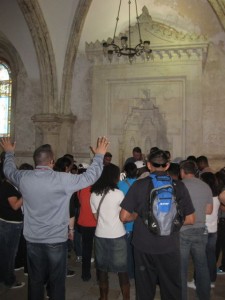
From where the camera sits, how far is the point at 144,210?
2559 millimetres

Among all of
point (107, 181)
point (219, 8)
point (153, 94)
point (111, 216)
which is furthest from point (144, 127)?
point (111, 216)

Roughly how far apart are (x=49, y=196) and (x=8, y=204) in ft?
4.15

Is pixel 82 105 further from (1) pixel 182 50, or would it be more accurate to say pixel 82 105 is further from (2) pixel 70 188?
(2) pixel 70 188

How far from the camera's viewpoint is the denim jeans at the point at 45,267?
2.71 meters

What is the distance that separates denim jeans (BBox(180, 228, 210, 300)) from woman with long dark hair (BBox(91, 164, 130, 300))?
1.93 ft

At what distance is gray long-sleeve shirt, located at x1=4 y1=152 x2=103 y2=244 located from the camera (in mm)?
2648

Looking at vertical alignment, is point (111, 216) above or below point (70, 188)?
below

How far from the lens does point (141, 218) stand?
262 cm

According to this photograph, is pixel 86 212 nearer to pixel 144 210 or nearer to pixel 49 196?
pixel 49 196

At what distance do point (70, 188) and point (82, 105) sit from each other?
27.0ft

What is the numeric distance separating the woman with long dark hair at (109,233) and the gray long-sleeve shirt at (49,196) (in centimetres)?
56

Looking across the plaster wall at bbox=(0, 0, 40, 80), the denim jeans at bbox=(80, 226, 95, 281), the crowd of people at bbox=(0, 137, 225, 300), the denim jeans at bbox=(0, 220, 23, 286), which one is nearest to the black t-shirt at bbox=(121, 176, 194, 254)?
the crowd of people at bbox=(0, 137, 225, 300)

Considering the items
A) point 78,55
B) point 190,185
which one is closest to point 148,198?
point 190,185

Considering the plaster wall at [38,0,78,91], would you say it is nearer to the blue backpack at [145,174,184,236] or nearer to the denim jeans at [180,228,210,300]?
the denim jeans at [180,228,210,300]
